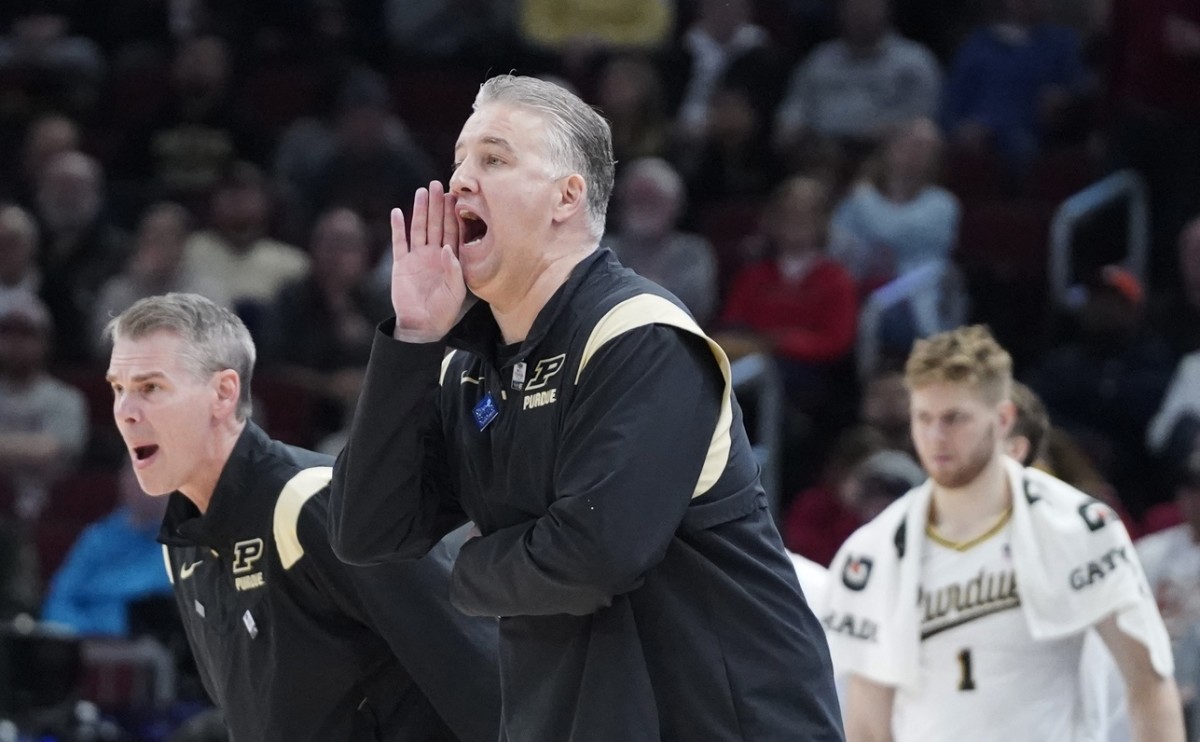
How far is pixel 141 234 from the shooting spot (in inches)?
451

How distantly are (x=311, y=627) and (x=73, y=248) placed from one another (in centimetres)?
813

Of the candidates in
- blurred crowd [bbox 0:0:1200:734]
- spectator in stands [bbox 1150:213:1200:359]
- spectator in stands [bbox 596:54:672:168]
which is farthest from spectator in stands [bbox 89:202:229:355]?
spectator in stands [bbox 1150:213:1200:359]

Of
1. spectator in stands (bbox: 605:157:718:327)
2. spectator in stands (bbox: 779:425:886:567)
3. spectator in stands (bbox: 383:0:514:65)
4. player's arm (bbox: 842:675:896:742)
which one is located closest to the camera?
player's arm (bbox: 842:675:896:742)

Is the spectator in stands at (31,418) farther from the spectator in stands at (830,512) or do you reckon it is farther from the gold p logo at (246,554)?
the gold p logo at (246,554)

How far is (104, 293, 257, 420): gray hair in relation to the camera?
415cm

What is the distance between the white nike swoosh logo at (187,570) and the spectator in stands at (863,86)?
27.5ft

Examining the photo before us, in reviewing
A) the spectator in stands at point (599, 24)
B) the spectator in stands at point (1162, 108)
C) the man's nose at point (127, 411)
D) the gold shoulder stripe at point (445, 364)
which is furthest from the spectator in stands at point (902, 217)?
Answer: the gold shoulder stripe at point (445, 364)

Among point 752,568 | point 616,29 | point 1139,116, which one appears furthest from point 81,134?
point 752,568

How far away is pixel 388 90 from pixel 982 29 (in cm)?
426

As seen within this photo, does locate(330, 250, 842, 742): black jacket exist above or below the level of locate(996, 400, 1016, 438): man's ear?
above

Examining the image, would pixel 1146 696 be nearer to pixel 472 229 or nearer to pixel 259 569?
pixel 259 569

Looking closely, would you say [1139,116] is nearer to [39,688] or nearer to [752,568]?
[39,688]

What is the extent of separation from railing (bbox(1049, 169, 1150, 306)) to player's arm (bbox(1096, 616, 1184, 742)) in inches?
231

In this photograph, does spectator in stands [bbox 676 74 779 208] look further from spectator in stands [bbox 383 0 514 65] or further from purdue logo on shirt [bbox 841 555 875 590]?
purdue logo on shirt [bbox 841 555 875 590]
